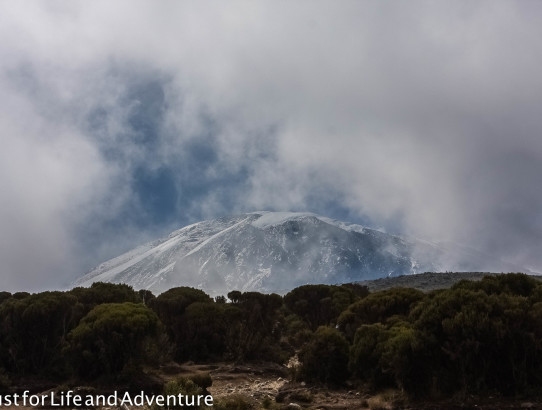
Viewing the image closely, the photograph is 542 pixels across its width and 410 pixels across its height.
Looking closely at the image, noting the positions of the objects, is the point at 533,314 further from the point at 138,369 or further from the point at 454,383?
the point at 138,369

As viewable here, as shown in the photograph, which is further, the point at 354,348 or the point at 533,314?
the point at 354,348

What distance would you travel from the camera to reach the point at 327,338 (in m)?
24.2

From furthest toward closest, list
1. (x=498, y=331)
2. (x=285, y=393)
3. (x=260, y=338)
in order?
1. (x=260, y=338)
2. (x=285, y=393)
3. (x=498, y=331)

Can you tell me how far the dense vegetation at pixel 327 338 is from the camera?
18281 mm

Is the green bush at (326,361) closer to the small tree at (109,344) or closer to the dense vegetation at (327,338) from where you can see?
the dense vegetation at (327,338)

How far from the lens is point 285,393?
71.3 ft

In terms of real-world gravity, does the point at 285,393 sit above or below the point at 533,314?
below

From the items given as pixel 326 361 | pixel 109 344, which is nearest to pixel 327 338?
pixel 326 361

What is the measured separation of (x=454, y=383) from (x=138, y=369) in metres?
14.4

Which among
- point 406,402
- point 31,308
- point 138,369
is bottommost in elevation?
point 406,402

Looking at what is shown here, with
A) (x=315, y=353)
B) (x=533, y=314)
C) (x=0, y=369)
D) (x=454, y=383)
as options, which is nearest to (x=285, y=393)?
(x=315, y=353)

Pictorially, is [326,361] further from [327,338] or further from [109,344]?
[109,344]

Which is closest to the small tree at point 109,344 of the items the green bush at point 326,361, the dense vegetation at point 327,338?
the dense vegetation at point 327,338

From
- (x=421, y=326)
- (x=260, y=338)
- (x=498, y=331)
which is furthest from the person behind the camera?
(x=260, y=338)
